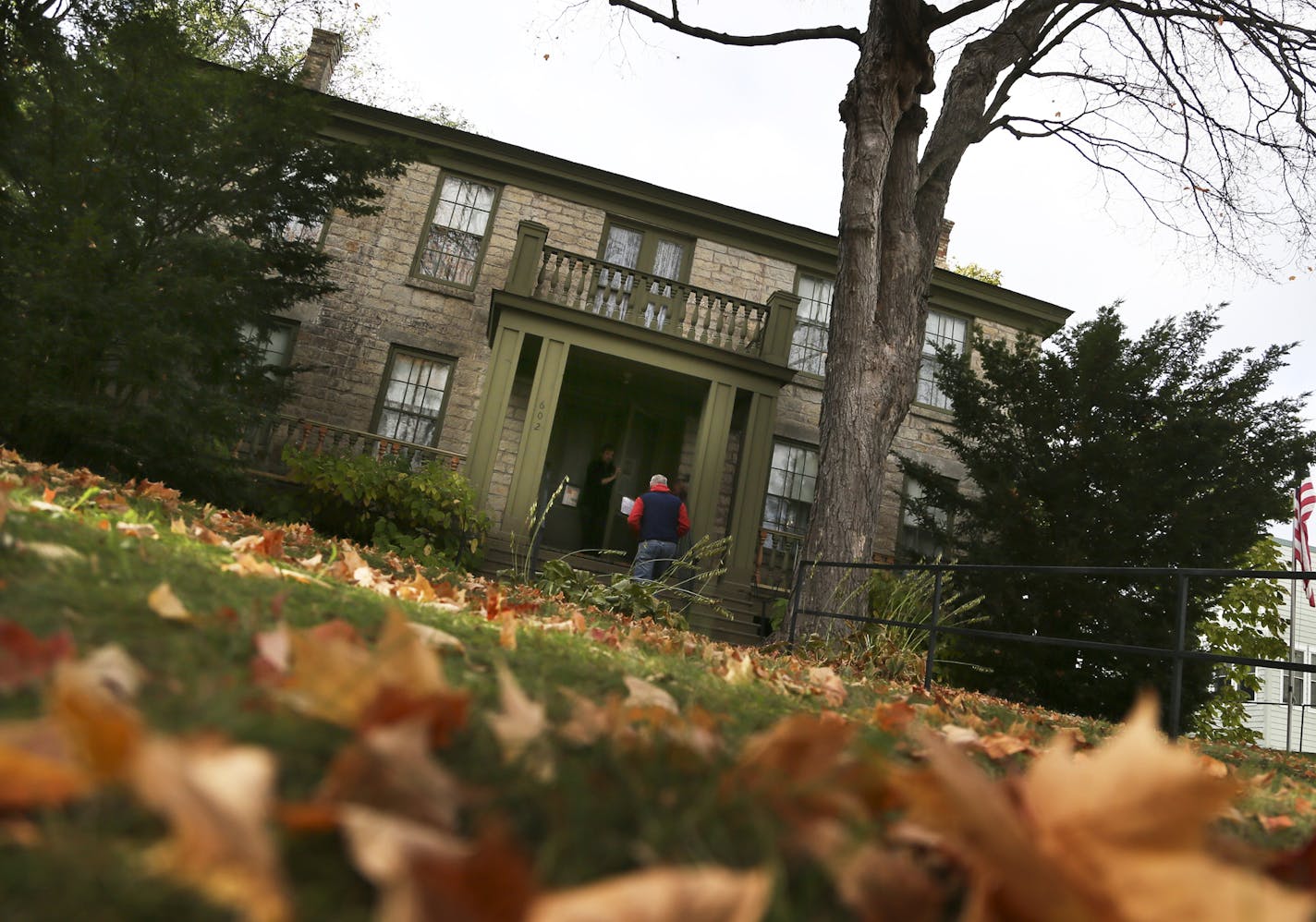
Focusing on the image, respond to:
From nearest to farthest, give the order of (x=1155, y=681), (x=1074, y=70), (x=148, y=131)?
(x=148, y=131), (x=1155, y=681), (x=1074, y=70)

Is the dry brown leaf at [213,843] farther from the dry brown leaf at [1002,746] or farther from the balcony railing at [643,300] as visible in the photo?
the balcony railing at [643,300]

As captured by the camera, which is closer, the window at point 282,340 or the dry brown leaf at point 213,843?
the dry brown leaf at point 213,843

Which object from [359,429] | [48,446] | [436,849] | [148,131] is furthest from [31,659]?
[359,429]

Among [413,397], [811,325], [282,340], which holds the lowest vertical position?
[413,397]

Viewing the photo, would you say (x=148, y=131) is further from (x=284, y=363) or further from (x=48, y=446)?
(x=284, y=363)

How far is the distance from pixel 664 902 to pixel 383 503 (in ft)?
35.9

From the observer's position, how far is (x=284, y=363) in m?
13.8

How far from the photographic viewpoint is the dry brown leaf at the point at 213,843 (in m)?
0.50

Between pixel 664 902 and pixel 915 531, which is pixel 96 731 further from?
pixel 915 531

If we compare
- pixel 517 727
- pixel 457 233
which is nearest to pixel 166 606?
pixel 517 727

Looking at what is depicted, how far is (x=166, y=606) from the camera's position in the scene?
1310 millimetres

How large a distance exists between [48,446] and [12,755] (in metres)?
8.70

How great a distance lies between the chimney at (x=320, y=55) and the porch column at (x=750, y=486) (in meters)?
10.4

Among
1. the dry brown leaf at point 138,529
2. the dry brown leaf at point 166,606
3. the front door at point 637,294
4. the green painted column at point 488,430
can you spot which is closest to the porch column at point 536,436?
the green painted column at point 488,430
